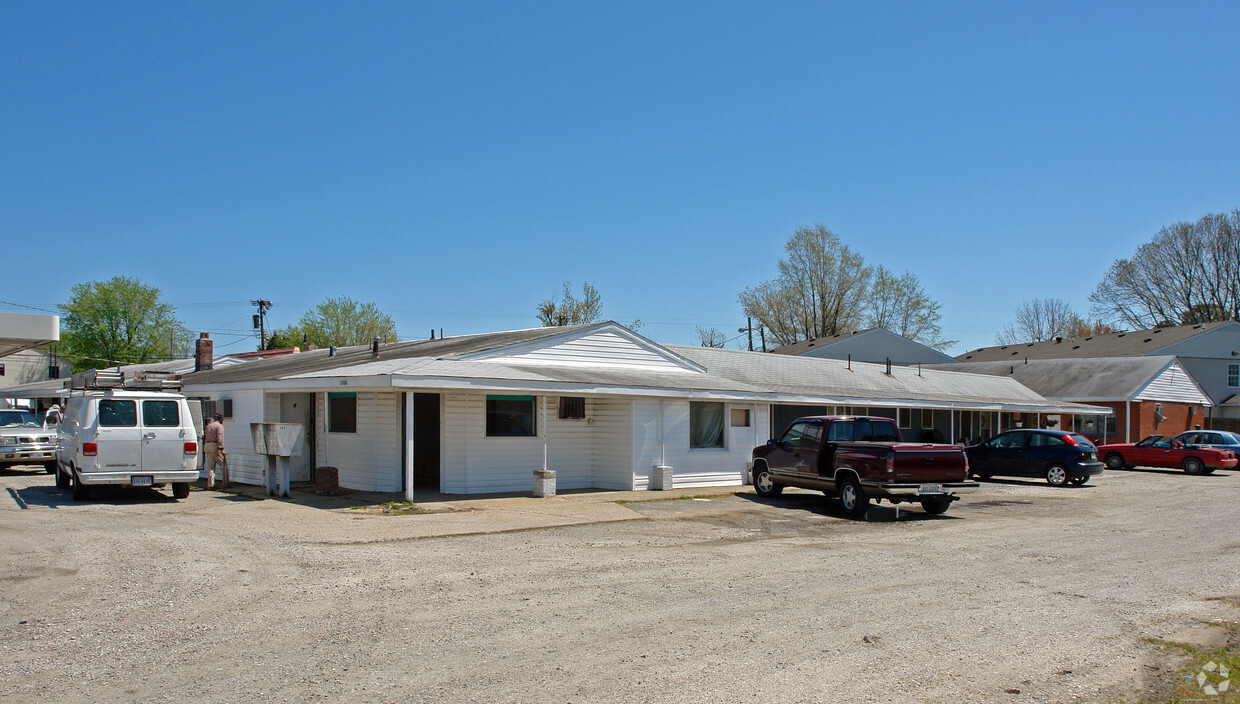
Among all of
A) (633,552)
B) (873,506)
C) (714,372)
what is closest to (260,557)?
(633,552)

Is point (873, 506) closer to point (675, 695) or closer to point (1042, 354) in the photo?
point (675, 695)

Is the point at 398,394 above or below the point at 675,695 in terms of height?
above

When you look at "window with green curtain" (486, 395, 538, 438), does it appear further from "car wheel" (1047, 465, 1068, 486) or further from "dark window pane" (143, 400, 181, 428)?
"car wheel" (1047, 465, 1068, 486)

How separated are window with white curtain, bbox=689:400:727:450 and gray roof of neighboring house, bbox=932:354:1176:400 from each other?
24.8 metres

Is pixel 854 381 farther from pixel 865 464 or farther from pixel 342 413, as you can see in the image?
pixel 342 413

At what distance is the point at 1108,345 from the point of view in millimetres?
50156

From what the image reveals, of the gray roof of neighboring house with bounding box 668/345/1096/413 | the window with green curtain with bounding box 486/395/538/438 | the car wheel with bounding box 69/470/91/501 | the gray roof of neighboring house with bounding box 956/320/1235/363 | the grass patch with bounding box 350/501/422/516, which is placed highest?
the gray roof of neighboring house with bounding box 956/320/1235/363

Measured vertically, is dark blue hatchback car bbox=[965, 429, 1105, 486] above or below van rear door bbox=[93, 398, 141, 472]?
below

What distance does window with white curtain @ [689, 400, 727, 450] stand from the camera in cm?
2102

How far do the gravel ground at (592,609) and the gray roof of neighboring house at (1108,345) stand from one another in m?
38.2

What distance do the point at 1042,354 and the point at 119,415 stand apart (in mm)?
49915

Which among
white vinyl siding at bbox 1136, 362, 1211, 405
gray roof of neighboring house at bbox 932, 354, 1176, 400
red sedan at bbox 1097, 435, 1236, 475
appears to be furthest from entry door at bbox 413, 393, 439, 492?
white vinyl siding at bbox 1136, 362, 1211, 405

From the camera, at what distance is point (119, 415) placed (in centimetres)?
1581

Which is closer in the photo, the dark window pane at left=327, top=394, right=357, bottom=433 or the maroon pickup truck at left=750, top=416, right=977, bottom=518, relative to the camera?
the maroon pickup truck at left=750, top=416, right=977, bottom=518
